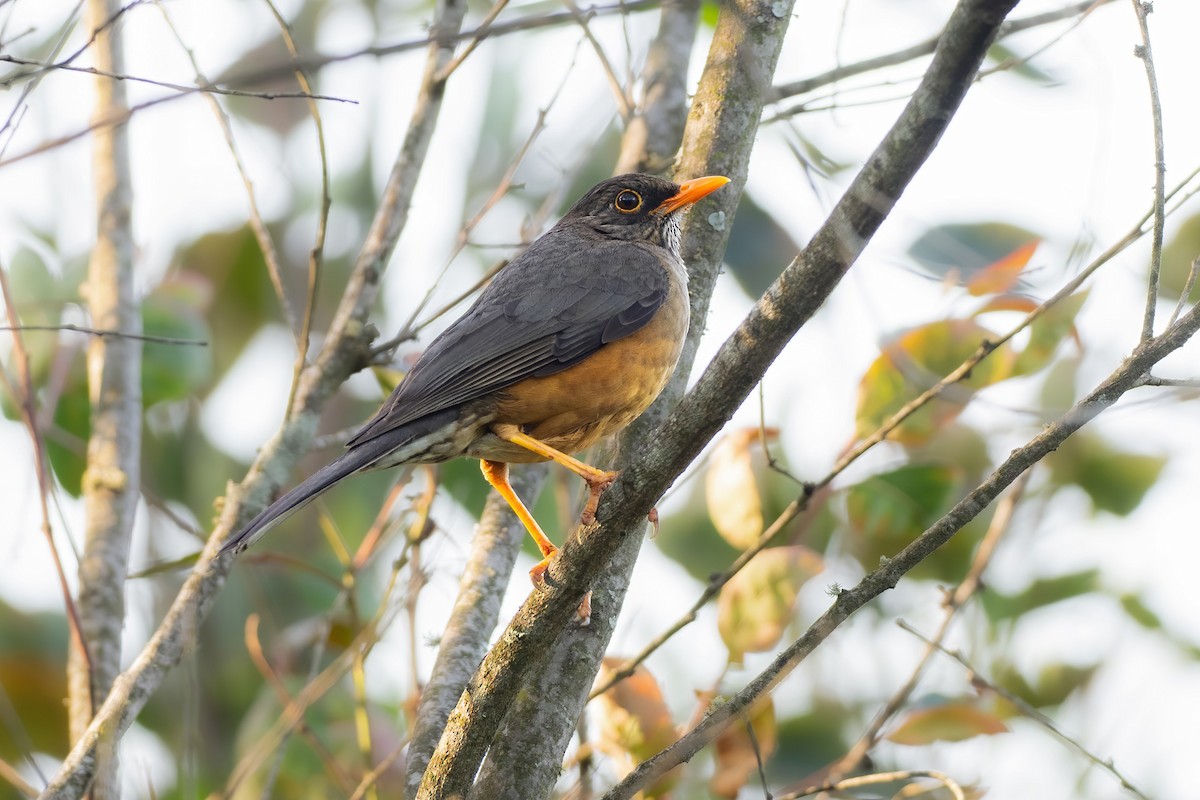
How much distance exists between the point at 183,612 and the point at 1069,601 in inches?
184

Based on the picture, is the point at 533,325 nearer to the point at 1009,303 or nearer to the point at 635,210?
the point at 635,210

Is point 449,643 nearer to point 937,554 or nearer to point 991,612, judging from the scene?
point 937,554

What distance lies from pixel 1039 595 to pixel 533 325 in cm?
323

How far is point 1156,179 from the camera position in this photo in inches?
141

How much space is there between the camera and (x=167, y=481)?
364 inches

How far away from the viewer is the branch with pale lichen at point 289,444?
15.8 ft

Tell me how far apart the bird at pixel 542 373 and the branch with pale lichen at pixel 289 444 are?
0.42 metres

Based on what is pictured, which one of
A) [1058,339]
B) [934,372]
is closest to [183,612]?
[934,372]

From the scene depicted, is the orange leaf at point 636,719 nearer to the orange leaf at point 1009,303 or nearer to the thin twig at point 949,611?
the thin twig at point 949,611

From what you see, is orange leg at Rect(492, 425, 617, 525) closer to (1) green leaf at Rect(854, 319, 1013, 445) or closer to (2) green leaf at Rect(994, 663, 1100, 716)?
(1) green leaf at Rect(854, 319, 1013, 445)

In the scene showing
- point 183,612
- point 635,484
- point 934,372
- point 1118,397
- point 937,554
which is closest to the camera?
point 1118,397

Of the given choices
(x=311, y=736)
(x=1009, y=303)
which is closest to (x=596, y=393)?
(x=1009, y=303)

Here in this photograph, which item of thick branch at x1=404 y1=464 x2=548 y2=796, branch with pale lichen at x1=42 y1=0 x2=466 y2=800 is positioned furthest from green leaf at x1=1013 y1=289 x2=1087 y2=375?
branch with pale lichen at x1=42 y1=0 x2=466 y2=800

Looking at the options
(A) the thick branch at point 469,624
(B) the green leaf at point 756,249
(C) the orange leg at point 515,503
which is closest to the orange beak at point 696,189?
(B) the green leaf at point 756,249
